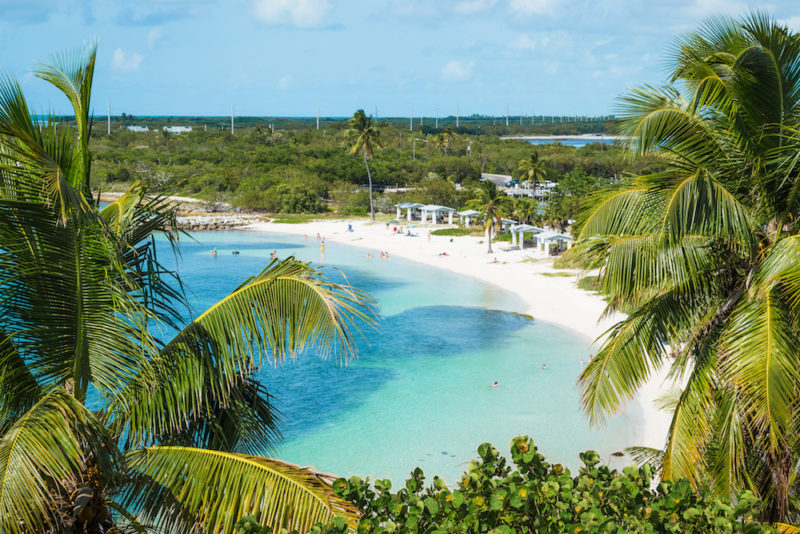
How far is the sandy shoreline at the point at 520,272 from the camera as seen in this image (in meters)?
17.6

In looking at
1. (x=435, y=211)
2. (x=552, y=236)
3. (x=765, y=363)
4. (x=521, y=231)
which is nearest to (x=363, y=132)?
(x=435, y=211)

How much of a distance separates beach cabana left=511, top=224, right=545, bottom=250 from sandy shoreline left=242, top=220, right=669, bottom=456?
2.53ft

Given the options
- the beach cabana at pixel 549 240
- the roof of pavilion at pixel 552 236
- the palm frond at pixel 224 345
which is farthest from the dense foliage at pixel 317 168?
the palm frond at pixel 224 345

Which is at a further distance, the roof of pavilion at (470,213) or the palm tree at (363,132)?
the palm tree at (363,132)

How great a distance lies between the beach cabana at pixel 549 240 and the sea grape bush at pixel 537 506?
33.7 metres

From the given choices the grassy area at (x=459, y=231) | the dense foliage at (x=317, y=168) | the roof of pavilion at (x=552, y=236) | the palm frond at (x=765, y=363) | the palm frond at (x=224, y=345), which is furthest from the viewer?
the dense foliage at (x=317, y=168)

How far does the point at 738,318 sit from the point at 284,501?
3.82 m

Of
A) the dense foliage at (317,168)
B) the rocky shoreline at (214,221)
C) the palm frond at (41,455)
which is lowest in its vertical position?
the rocky shoreline at (214,221)

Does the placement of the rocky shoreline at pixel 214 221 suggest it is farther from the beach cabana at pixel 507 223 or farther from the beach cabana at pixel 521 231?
the beach cabana at pixel 521 231

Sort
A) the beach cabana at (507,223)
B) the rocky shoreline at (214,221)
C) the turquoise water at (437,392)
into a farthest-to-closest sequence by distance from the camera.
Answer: the rocky shoreline at (214,221) → the beach cabana at (507,223) → the turquoise water at (437,392)

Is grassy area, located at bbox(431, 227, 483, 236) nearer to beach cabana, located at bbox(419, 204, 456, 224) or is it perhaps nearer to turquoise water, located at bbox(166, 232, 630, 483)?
beach cabana, located at bbox(419, 204, 456, 224)

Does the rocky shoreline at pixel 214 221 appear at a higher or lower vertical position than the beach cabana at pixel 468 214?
lower

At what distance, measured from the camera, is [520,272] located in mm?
36125

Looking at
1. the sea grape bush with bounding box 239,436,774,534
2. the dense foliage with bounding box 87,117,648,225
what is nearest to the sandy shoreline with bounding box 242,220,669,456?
the dense foliage with bounding box 87,117,648,225
